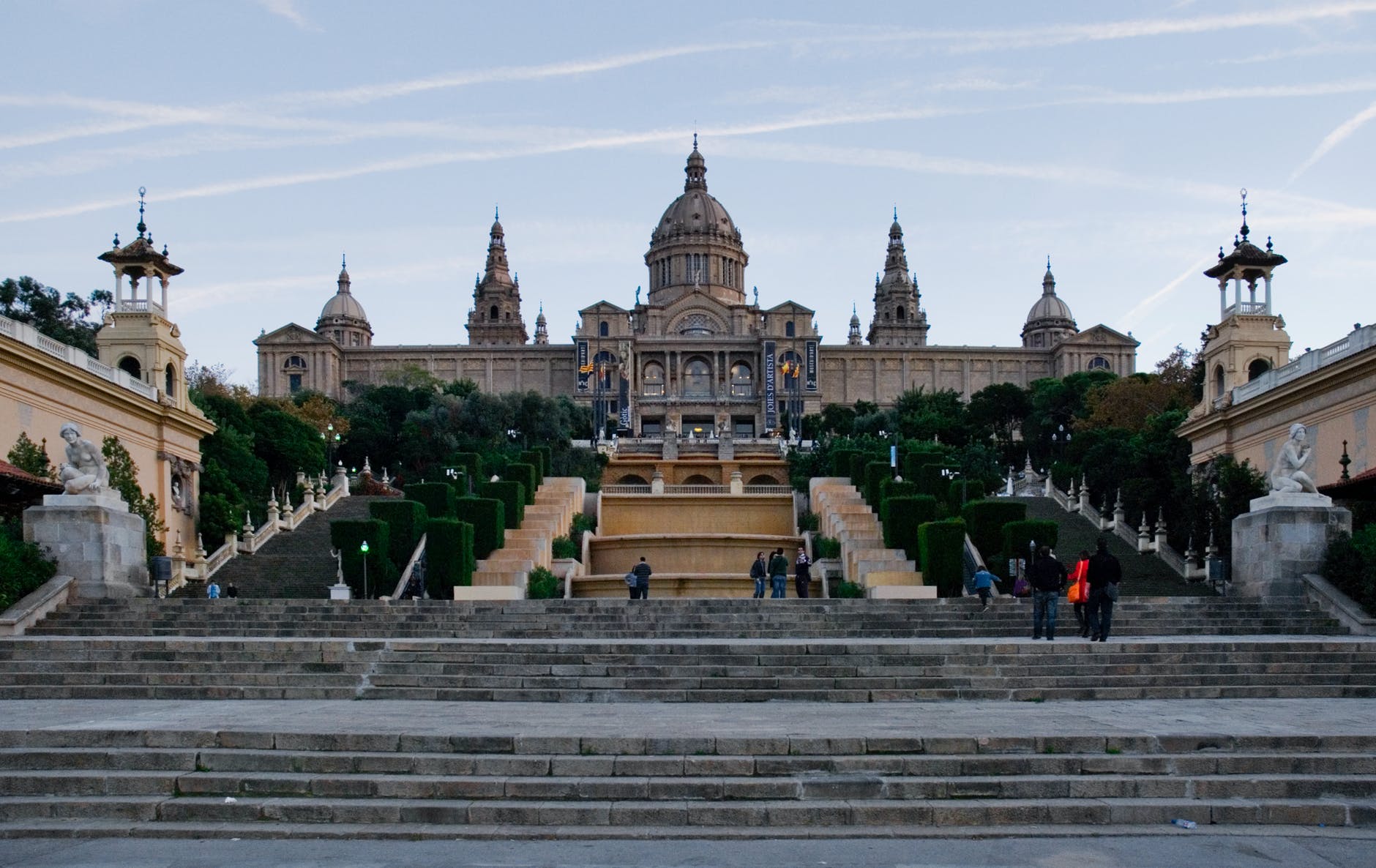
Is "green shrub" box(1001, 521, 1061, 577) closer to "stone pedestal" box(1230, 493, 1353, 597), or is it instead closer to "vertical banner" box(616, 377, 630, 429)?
"stone pedestal" box(1230, 493, 1353, 597)

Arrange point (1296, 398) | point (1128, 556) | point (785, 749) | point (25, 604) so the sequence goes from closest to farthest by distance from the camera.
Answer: point (785, 749)
point (25, 604)
point (1128, 556)
point (1296, 398)

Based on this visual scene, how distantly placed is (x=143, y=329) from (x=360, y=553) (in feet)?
72.5

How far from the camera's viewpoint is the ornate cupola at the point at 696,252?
141 metres

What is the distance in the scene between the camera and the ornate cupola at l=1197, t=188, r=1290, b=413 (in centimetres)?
5097

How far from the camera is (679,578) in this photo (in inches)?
1425

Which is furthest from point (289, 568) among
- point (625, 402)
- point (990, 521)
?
point (625, 402)

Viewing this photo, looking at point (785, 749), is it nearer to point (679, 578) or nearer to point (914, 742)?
point (914, 742)

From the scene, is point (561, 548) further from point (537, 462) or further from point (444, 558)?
point (537, 462)

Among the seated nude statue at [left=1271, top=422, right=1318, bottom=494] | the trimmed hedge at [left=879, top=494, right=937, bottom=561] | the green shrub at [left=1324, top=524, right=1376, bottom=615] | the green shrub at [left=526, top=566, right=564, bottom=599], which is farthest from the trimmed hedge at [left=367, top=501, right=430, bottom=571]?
the green shrub at [left=1324, top=524, right=1376, bottom=615]

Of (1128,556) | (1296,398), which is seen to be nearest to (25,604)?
(1128,556)

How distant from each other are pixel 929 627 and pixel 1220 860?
12.8 metres

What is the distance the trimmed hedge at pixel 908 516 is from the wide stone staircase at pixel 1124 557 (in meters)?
3.36

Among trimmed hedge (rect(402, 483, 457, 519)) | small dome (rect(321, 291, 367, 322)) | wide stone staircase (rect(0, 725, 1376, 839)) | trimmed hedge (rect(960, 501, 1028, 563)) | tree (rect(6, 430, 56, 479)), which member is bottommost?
wide stone staircase (rect(0, 725, 1376, 839))

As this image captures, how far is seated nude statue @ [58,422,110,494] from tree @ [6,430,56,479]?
13.9 m
